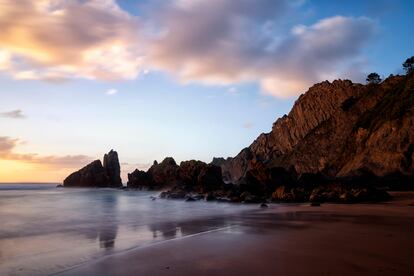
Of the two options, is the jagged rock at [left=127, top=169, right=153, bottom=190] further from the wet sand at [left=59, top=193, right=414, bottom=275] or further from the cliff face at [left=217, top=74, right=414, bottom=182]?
the wet sand at [left=59, top=193, right=414, bottom=275]

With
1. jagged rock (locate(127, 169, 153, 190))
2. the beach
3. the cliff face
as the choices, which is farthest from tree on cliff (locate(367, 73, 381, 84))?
the beach

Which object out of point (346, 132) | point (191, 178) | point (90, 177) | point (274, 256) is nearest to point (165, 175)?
point (191, 178)

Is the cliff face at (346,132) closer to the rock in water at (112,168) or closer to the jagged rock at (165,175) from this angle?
the jagged rock at (165,175)

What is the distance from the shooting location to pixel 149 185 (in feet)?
314

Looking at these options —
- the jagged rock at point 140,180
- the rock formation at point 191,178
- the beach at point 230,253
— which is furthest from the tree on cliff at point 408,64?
the beach at point 230,253

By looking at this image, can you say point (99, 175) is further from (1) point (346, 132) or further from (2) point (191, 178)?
(1) point (346, 132)

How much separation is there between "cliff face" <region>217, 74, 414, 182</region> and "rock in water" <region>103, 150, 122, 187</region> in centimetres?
4698

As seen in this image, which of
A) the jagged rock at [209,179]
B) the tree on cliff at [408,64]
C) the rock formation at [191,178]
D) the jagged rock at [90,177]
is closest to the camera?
the jagged rock at [209,179]

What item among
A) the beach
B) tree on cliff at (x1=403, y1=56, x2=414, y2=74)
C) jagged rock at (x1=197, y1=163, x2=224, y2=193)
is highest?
tree on cliff at (x1=403, y1=56, x2=414, y2=74)

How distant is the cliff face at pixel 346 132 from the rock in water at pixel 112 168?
47.0m

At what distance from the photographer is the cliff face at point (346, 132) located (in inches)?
1965

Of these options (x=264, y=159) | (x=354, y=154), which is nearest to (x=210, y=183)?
(x=354, y=154)

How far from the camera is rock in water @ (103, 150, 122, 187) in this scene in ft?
453

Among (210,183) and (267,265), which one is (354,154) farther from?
(267,265)
